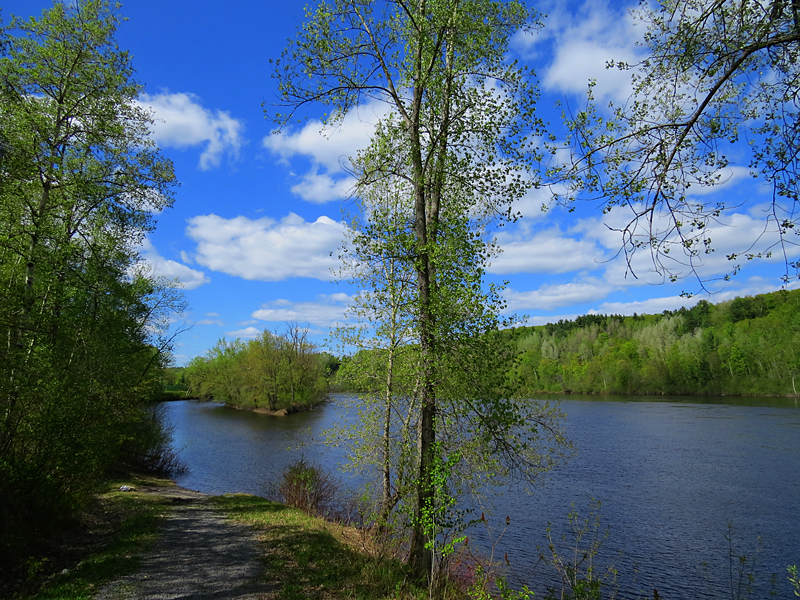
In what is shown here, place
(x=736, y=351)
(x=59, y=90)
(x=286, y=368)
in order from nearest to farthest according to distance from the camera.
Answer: (x=59, y=90) < (x=286, y=368) < (x=736, y=351)

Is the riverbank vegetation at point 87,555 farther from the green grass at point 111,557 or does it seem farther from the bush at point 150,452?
the bush at point 150,452

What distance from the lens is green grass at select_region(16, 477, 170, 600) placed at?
6.27m

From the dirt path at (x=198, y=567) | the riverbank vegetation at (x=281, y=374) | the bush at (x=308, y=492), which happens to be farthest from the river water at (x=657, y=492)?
the riverbank vegetation at (x=281, y=374)

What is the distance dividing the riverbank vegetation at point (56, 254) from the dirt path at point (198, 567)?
1.98 metres

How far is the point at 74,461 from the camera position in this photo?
8.16 m

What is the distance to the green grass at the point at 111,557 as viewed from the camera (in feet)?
20.6

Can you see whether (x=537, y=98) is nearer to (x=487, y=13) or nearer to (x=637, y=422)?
(x=487, y=13)

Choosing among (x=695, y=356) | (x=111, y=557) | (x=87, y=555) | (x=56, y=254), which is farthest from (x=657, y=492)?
(x=695, y=356)

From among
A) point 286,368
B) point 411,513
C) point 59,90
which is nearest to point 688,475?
point 411,513

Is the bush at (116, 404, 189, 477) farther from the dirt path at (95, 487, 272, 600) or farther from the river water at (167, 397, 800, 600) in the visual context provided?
the dirt path at (95, 487, 272, 600)

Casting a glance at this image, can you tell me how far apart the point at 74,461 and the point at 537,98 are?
Result: 1043cm

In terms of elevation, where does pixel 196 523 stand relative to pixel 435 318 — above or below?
below

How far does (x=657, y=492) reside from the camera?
1870 centimetres

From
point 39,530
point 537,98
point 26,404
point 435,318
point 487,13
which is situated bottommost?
point 39,530
